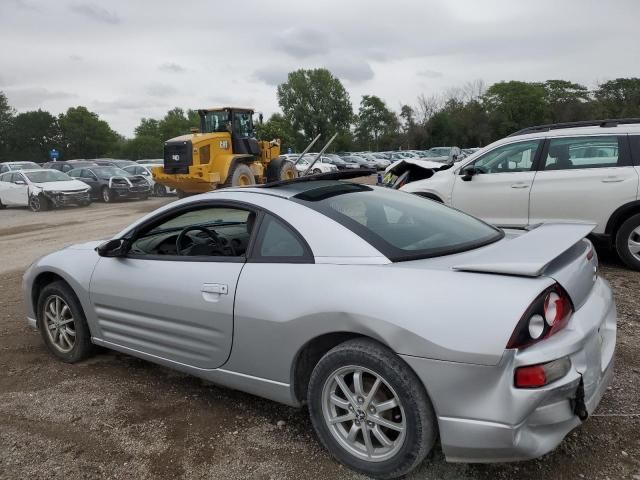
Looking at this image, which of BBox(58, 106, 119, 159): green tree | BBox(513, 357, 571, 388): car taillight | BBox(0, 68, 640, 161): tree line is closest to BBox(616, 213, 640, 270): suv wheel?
BBox(513, 357, 571, 388): car taillight

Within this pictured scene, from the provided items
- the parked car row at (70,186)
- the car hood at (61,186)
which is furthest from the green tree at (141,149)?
the car hood at (61,186)

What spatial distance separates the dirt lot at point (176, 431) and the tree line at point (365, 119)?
6249cm

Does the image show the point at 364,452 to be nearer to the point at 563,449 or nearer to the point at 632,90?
the point at 563,449

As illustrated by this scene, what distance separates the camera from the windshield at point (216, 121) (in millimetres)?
16625

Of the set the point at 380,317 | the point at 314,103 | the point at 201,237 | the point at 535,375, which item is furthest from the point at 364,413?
the point at 314,103

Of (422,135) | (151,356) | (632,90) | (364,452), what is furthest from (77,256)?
(632,90)

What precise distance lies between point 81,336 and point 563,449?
3286 millimetres

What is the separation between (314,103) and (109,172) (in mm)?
69363

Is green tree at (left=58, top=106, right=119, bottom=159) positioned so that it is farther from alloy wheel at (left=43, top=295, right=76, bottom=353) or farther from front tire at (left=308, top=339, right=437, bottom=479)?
front tire at (left=308, top=339, right=437, bottom=479)

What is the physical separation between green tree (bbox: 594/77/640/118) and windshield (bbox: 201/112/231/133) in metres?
57.3

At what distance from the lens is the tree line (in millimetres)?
69038

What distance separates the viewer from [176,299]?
3219 millimetres

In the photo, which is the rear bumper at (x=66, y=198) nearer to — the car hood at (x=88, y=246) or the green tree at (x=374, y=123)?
the car hood at (x=88, y=246)

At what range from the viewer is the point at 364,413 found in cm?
254
